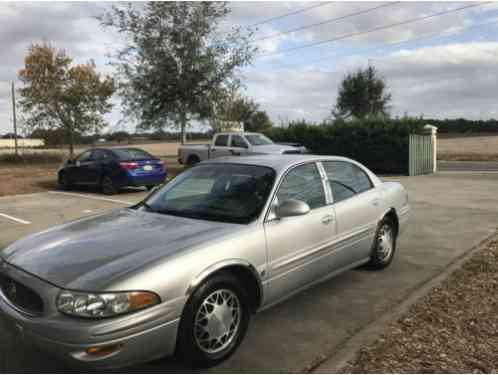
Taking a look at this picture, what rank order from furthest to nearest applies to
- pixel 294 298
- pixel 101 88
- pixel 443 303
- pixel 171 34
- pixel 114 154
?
pixel 101 88
pixel 171 34
pixel 114 154
pixel 294 298
pixel 443 303

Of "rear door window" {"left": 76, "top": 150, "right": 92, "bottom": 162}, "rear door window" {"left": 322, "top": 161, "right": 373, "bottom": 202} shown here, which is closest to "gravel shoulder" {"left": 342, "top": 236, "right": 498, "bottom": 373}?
"rear door window" {"left": 322, "top": 161, "right": 373, "bottom": 202}

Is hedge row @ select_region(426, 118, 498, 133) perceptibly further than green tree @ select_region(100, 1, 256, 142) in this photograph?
Yes

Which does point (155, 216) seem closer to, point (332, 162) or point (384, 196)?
point (332, 162)

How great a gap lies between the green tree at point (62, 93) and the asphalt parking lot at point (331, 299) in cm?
1574

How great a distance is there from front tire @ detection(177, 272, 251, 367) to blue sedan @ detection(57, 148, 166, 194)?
10.2m

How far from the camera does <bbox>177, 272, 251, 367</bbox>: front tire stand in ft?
9.85

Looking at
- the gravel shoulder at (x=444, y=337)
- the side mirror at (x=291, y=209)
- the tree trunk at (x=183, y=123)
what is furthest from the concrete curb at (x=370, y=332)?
the tree trunk at (x=183, y=123)

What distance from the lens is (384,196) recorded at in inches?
209

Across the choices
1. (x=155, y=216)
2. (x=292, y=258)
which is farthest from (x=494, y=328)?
(x=155, y=216)

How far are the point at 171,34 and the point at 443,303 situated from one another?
19898 mm

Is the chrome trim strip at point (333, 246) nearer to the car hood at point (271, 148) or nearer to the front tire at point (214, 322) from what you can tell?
the front tire at point (214, 322)

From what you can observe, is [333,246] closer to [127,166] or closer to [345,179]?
[345,179]

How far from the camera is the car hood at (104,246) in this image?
2.90m

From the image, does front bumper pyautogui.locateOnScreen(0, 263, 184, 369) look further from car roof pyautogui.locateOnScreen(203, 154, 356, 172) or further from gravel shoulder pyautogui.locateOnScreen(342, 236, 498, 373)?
car roof pyautogui.locateOnScreen(203, 154, 356, 172)
